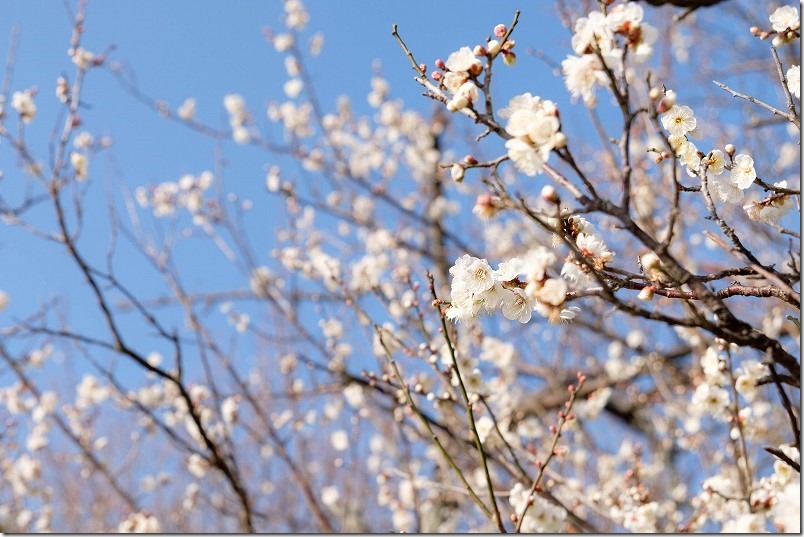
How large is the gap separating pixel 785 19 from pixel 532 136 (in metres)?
0.88

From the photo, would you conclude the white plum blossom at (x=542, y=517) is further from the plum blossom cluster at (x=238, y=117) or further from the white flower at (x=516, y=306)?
the plum blossom cluster at (x=238, y=117)

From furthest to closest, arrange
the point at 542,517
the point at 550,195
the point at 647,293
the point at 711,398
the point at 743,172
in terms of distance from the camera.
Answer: the point at 711,398, the point at 542,517, the point at 743,172, the point at 647,293, the point at 550,195

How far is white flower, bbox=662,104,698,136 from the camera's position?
52.8 inches

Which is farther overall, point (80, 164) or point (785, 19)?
point (80, 164)

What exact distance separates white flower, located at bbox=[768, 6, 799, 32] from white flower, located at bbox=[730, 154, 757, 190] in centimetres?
37

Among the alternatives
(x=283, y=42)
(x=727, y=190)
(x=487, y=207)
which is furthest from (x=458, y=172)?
(x=283, y=42)

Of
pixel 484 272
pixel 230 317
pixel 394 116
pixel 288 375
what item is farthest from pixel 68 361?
pixel 484 272

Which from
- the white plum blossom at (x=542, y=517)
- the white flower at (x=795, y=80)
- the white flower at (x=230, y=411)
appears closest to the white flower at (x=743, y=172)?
the white flower at (x=795, y=80)

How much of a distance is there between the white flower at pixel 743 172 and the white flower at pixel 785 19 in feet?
1.22

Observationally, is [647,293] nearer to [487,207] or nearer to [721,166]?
[487,207]

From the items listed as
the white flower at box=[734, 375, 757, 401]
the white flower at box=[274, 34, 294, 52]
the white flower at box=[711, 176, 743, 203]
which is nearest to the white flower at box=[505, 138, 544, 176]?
the white flower at box=[711, 176, 743, 203]

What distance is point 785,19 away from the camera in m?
1.51

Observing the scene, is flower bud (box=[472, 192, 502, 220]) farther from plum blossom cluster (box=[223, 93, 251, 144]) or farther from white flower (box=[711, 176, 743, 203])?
plum blossom cluster (box=[223, 93, 251, 144])

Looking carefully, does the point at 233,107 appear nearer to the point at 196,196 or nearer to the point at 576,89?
the point at 196,196
